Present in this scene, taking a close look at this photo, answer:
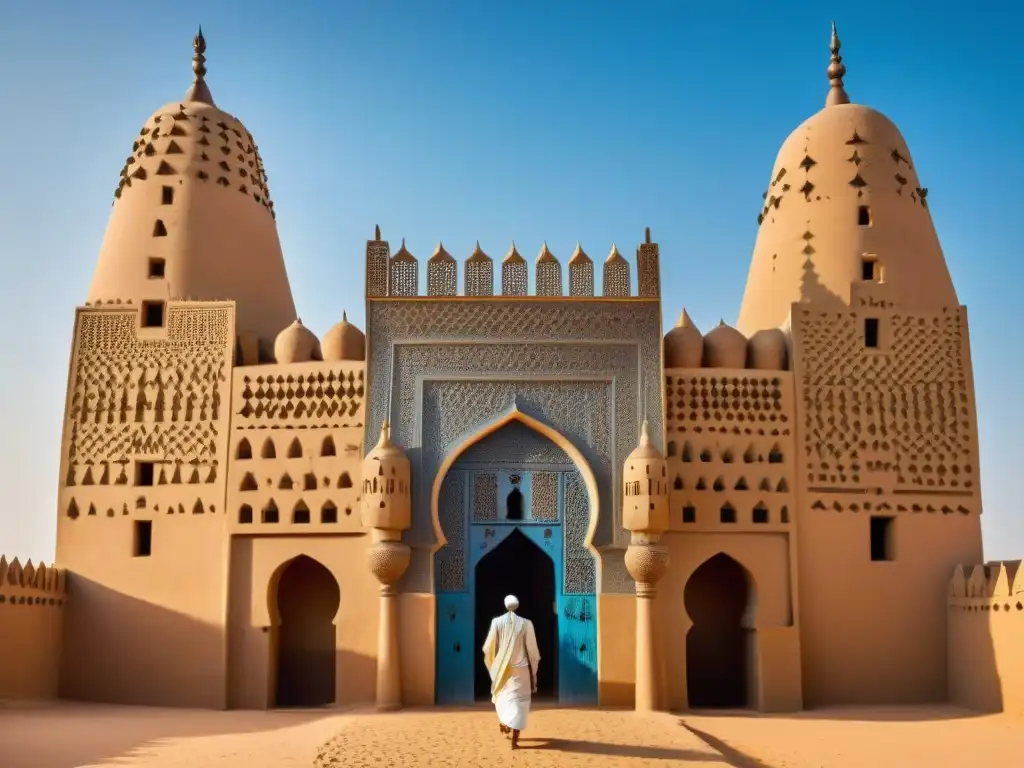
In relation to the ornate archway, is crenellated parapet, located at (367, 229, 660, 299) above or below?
above

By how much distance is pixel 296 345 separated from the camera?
13.9m

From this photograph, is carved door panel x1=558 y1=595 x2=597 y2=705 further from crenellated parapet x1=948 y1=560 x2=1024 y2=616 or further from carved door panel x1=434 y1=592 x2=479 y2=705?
crenellated parapet x1=948 y1=560 x2=1024 y2=616

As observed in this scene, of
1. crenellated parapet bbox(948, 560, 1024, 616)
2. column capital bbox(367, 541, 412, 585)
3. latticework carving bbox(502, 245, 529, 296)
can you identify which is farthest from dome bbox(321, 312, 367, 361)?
crenellated parapet bbox(948, 560, 1024, 616)

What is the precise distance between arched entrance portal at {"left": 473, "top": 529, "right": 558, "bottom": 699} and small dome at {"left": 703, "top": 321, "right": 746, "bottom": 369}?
342 cm

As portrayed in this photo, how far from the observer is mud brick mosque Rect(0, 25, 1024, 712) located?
42.3ft

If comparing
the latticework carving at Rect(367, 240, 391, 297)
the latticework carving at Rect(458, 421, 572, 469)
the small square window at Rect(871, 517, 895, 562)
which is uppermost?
the latticework carving at Rect(367, 240, 391, 297)

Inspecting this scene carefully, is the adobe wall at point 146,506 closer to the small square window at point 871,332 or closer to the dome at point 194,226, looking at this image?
the dome at point 194,226

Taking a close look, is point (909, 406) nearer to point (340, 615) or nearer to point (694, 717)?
point (694, 717)

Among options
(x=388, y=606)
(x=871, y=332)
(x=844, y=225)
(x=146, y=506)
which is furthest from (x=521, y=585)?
(x=844, y=225)

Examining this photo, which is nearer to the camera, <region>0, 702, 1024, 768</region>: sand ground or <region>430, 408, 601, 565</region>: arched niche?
<region>0, 702, 1024, 768</region>: sand ground

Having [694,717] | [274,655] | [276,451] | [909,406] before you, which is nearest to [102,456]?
Answer: [276,451]

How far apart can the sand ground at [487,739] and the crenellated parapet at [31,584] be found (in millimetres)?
1223

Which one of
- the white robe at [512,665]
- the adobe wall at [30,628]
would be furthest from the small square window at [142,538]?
the white robe at [512,665]

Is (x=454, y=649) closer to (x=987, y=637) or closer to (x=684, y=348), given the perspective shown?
(x=684, y=348)
